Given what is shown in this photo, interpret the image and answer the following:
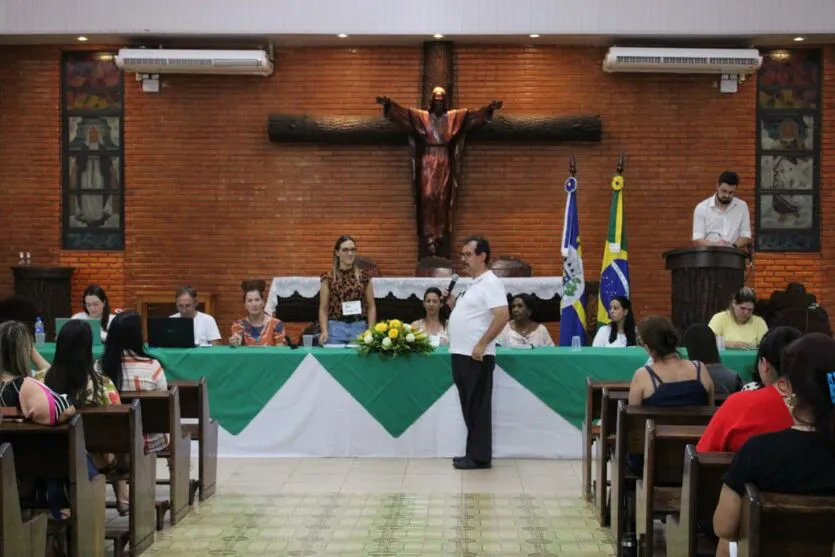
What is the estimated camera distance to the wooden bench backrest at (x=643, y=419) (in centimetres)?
509

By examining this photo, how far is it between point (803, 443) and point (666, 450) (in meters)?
1.56

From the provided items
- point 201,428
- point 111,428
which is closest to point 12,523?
point 111,428

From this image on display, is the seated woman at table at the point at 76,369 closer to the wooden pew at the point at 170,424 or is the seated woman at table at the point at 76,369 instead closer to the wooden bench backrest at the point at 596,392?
the wooden pew at the point at 170,424

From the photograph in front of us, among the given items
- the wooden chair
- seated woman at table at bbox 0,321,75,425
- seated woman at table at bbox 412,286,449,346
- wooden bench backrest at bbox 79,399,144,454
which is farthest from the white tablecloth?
the wooden chair

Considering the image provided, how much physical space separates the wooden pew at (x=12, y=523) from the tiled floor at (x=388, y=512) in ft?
4.17

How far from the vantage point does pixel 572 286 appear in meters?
10.6

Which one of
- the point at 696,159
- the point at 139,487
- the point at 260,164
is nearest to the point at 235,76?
the point at 260,164

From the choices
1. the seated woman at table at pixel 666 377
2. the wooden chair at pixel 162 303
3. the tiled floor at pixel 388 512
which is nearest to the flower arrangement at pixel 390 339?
the tiled floor at pixel 388 512

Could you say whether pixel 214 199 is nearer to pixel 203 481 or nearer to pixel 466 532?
pixel 203 481

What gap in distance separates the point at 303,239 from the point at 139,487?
25.3 feet

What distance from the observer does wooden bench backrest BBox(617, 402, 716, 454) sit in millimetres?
5090

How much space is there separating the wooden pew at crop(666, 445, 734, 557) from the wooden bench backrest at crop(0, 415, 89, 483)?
2232 millimetres

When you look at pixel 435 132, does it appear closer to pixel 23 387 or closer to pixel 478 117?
pixel 478 117

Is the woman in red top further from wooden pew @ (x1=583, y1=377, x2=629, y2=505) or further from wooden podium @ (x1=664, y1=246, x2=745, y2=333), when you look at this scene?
wooden podium @ (x1=664, y1=246, x2=745, y2=333)
